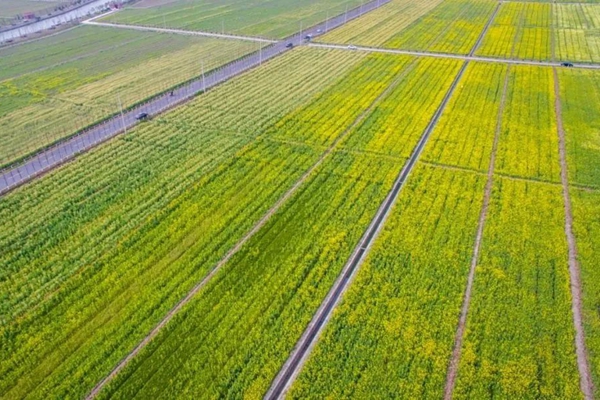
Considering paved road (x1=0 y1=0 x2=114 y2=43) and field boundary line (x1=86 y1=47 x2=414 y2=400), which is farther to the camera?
paved road (x1=0 y1=0 x2=114 y2=43)

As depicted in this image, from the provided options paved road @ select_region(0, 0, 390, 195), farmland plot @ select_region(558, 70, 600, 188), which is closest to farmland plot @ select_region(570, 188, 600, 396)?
farmland plot @ select_region(558, 70, 600, 188)

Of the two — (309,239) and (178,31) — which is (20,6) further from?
(309,239)

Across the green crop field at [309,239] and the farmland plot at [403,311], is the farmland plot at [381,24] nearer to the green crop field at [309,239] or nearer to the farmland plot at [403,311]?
the green crop field at [309,239]

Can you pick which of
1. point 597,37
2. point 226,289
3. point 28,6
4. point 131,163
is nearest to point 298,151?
point 131,163

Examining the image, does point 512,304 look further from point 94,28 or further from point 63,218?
point 94,28

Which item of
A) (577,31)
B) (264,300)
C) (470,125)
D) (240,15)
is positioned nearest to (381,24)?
(240,15)

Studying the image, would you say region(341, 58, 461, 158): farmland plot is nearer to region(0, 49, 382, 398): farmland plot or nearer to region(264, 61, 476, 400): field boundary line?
region(264, 61, 476, 400): field boundary line

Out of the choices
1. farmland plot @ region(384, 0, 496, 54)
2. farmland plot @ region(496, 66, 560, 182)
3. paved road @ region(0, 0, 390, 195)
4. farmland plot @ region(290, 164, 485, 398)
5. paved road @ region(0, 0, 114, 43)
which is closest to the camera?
farmland plot @ region(290, 164, 485, 398)
